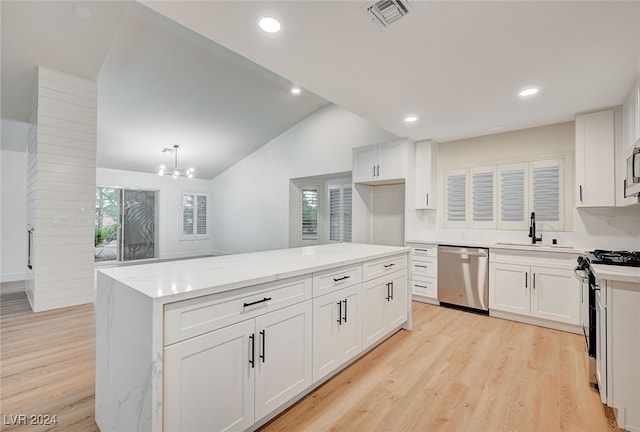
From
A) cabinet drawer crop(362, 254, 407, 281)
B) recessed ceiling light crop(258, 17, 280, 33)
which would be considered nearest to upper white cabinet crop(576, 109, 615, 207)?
cabinet drawer crop(362, 254, 407, 281)

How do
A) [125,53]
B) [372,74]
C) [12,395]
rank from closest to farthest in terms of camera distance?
[12,395], [372,74], [125,53]

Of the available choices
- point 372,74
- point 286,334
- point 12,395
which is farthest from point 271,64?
point 12,395

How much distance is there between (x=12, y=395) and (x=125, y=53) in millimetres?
4130

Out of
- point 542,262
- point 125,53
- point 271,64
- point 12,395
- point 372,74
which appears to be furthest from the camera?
point 125,53

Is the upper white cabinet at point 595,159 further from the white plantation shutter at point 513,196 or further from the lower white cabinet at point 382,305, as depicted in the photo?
the lower white cabinet at point 382,305

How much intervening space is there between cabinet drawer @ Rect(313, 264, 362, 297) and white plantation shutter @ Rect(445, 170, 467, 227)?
8.92 ft

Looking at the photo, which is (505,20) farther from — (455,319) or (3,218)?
(3,218)

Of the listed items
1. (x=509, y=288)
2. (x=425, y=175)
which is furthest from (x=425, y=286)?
(x=425, y=175)

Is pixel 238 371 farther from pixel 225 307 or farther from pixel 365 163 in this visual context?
pixel 365 163

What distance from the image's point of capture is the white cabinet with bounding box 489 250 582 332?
3.23 m

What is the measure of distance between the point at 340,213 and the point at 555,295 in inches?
158

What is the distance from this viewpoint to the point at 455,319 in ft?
11.9

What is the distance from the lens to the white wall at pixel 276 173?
574 cm

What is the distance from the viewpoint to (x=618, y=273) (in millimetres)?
1793
